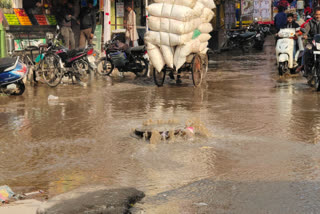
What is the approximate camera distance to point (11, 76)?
39.0 feet

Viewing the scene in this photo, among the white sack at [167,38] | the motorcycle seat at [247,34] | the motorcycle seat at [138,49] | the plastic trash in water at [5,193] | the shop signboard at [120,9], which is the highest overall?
the shop signboard at [120,9]

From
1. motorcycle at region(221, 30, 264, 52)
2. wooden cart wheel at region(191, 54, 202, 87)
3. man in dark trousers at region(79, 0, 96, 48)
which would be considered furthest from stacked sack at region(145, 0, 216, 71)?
motorcycle at region(221, 30, 264, 52)

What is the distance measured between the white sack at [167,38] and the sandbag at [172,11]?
39 centimetres

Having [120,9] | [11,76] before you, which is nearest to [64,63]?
[11,76]

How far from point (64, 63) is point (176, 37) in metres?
3.29

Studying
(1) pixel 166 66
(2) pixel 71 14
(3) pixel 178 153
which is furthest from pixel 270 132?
(2) pixel 71 14

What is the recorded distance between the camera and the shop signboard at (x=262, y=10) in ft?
113

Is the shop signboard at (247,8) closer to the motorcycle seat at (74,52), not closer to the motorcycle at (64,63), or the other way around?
the motorcycle at (64,63)

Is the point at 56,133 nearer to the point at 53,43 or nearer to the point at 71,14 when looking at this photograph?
the point at 53,43

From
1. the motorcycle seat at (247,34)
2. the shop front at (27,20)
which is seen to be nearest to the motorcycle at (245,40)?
the motorcycle seat at (247,34)

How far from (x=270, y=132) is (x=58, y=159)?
9.81ft

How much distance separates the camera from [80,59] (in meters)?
14.8

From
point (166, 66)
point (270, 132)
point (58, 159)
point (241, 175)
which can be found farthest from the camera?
point (166, 66)

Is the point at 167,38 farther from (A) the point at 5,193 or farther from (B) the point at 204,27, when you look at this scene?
(A) the point at 5,193
